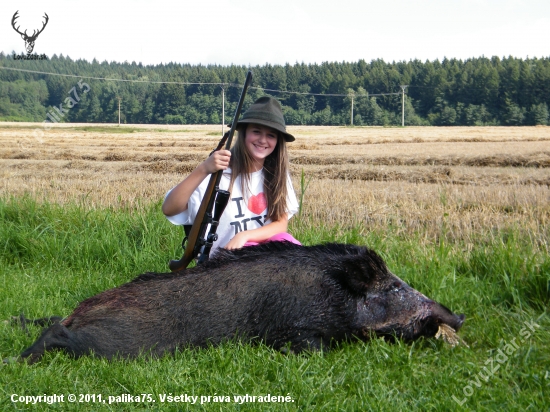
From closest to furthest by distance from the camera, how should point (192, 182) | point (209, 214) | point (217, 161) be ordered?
point (217, 161)
point (209, 214)
point (192, 182)

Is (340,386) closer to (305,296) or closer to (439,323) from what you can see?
(305,296)

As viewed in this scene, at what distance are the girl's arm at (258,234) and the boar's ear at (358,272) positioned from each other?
2.81 feet

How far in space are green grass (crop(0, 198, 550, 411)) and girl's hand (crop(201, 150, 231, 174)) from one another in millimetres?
1439

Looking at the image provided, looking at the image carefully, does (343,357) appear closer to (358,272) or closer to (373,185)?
(358,272)

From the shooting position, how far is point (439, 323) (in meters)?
4.57

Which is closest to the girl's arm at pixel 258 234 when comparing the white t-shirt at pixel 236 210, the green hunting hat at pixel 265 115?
the white t-shirt at pixel 236 210

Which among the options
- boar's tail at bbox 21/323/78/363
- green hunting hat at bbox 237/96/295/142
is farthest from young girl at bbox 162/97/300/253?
boar's tail at bbox 21/323/78/363

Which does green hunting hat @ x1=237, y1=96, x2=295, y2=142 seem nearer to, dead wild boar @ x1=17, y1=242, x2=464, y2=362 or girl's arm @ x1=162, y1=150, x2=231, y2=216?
girl's arm @ x1=162, y1=150, x2=231, y2=216

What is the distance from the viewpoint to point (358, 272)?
4.54m

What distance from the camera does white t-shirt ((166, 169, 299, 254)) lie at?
207 inches

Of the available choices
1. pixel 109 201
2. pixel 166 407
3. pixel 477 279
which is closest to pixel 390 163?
pixel 109 201

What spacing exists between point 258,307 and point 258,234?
950 mm

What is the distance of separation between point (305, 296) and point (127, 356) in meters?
1.37

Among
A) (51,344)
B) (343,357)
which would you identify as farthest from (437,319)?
(51,344)
